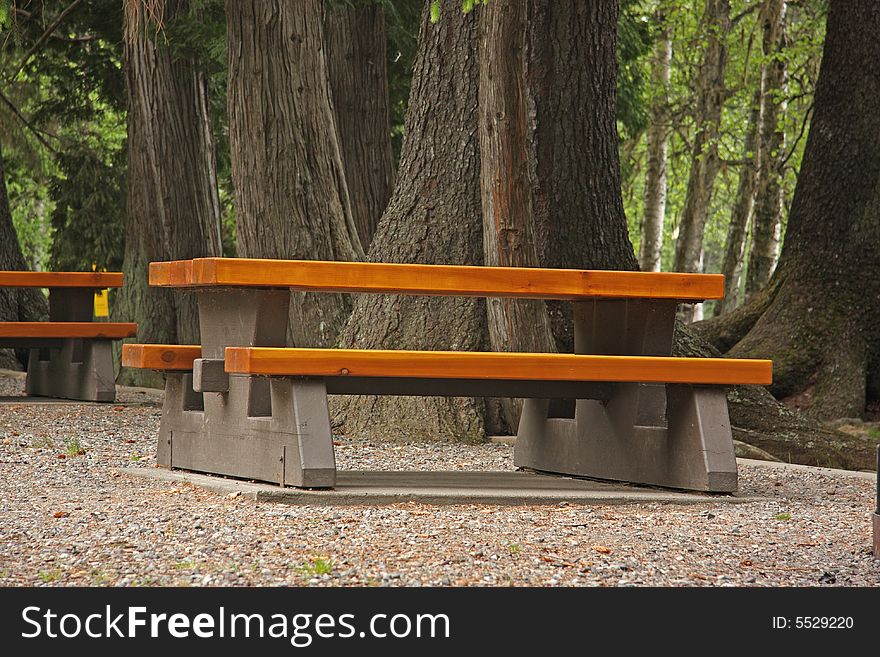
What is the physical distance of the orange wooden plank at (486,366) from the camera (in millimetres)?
5250

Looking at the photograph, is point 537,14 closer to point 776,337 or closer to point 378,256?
point 378,256

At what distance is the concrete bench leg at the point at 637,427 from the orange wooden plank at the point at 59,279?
15.6 ft

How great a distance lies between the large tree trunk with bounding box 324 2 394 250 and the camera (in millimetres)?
13086

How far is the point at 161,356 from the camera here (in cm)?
609

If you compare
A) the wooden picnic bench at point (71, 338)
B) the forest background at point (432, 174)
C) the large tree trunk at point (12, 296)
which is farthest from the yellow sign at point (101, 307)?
the wooden picnic bench at point (71, 338)

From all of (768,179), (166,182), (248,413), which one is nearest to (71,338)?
(166,182)

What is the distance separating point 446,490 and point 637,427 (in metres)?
1.10

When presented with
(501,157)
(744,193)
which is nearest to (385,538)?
(501,157)

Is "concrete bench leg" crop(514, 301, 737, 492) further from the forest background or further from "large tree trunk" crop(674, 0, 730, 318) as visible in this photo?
"large tree trunk" crop(674, 0, 730, 318)

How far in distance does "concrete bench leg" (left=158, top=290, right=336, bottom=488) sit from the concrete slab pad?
0.08 m

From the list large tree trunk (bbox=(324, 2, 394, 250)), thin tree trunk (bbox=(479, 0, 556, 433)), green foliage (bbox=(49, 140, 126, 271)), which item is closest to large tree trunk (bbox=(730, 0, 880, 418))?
large tree trunk (bbox=(324, 2, 394, 250))

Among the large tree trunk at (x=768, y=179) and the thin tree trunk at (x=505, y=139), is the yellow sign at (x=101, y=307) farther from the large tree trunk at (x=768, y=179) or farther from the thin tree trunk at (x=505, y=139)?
the thin tree trunk at (x=505, y=139)
